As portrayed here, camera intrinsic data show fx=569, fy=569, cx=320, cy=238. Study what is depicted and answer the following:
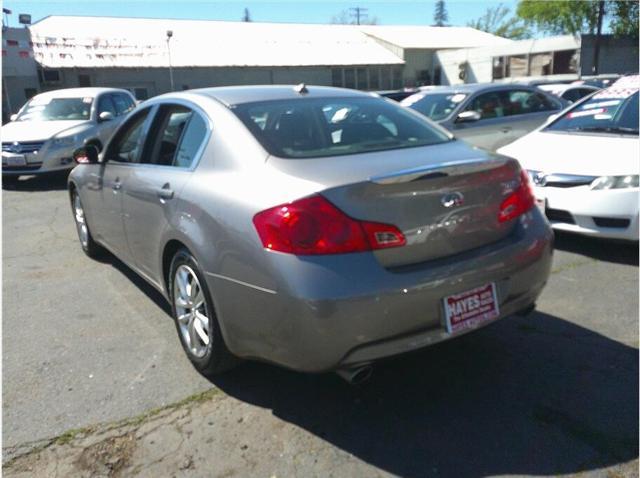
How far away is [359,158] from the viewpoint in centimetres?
272

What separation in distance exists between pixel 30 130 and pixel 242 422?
9.60m

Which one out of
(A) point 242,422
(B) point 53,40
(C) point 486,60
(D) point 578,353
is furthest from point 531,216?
(C) point 486,60

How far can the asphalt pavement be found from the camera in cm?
240

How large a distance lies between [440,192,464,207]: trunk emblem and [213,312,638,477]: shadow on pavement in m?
0.97

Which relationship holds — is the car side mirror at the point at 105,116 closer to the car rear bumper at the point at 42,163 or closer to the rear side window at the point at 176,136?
the car rear bumper at the point at 42,163

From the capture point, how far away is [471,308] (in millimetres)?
2611

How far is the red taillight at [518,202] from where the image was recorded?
2.81 m

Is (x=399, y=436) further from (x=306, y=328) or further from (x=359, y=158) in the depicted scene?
(x=359, y=158)

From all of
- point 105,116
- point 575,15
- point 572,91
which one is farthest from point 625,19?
point 105,116

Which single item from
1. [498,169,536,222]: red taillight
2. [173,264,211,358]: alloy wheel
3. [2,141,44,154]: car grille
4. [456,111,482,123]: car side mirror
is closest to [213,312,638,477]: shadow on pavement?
[173,264,211,358]: alloy wheel

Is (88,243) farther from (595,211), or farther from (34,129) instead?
(34,129)

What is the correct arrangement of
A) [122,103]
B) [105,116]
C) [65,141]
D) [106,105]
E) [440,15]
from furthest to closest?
[440,15] < [122,103] < [106,105] < [105,116] < [65,141]

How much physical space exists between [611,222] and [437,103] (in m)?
4.33

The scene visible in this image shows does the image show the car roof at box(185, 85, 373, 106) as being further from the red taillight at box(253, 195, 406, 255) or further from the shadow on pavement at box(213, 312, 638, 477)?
the shadow on pavement at box(213, 312, 638, 477)
